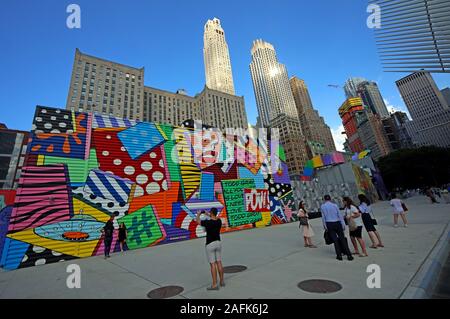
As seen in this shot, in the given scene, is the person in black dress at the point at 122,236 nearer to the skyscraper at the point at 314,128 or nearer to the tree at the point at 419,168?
the tree at the point at 419,168

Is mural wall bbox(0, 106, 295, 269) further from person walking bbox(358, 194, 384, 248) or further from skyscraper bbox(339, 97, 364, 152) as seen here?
skyscraper bbox(339, 97, 364, 152)

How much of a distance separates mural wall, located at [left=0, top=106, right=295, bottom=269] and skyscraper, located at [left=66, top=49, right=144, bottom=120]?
70400 mm

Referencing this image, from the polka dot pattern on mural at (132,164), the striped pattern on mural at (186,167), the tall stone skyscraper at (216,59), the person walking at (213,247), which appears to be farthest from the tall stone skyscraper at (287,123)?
the person walking at (213,247)

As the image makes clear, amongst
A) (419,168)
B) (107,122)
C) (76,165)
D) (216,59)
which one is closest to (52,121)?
(107,122)

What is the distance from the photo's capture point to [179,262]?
7457 mm

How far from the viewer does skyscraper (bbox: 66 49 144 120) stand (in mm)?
71875

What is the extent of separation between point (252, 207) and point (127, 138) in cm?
1180

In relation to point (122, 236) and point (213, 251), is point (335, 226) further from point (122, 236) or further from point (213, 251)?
point (122, 236)

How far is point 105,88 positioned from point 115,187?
81.4m

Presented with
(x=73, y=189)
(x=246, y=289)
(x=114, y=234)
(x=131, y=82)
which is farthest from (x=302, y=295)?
(x=131, y=82)

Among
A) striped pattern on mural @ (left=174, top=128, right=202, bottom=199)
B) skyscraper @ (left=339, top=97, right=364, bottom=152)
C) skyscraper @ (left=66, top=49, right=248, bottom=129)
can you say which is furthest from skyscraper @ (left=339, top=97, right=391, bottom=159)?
striped pattern on mural @ (left=174, top=128, right=202, bottom=199)

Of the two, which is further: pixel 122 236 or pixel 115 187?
pixel 115 187

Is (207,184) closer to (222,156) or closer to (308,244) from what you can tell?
(222,156)

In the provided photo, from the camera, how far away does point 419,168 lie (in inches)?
1868
